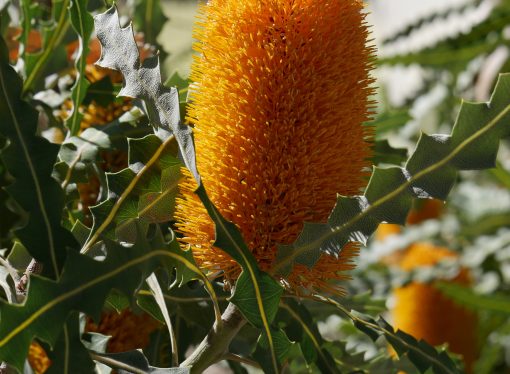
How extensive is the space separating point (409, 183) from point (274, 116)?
4.0 inches

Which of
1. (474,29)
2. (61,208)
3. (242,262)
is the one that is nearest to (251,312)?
(242,262)

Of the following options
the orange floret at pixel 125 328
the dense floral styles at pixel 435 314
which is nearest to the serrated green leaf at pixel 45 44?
the orange floret at pixel 125 328

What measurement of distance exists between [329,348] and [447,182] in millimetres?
267

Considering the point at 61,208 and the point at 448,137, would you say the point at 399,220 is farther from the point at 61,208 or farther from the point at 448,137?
the point at 61,208

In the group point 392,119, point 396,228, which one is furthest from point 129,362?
point 396,228

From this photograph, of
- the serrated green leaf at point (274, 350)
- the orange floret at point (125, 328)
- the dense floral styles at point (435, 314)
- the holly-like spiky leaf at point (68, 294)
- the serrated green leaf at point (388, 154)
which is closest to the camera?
the holly-like spiky leaf at point (68, 294)

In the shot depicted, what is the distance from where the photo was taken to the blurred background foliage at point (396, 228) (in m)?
0.70

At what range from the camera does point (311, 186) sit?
56cm

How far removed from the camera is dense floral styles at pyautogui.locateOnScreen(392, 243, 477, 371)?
1661 millimetres

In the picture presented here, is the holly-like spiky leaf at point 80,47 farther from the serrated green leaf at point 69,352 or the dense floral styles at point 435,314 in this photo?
the dense floral styles at point 435,314

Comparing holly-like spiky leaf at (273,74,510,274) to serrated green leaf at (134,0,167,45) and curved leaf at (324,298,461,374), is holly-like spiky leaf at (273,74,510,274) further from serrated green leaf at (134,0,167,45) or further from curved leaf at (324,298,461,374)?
serrated green leaf at (134,0,167,45)

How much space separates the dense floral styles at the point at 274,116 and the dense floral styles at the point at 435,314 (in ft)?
3.74

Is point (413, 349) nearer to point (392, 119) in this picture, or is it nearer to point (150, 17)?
point (392, 119)

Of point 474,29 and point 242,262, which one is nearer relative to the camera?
point 242,262
